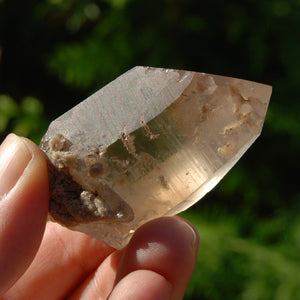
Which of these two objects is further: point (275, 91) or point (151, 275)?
point (275, 91)

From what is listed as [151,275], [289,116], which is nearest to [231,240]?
[289,116]

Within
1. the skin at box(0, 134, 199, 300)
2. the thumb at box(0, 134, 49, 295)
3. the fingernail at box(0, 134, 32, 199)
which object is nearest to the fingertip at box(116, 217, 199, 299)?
the skin at box(0, 134, 199, 300)

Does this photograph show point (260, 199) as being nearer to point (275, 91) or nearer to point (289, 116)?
point (289, 116)

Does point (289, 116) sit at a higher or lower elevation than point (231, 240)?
higher

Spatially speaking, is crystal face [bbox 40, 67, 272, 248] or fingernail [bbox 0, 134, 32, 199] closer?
fingernail [bbox 0, 134, 32, 199]

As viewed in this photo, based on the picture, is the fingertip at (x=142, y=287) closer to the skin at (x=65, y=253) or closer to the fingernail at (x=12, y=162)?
the skin at (x=65, y=253)

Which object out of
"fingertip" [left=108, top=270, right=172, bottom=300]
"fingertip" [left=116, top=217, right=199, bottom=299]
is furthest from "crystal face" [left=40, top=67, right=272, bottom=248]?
"fingertip" [left=108, top=270, right=172, bottom=300]

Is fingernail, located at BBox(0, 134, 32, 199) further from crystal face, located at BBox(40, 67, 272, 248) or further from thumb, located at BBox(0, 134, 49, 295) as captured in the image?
crystal face, located at BBox(40, 67, 272, 248)

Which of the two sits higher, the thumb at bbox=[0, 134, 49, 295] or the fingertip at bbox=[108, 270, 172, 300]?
the thumb at bbox=[0, 134, 49, 295]
